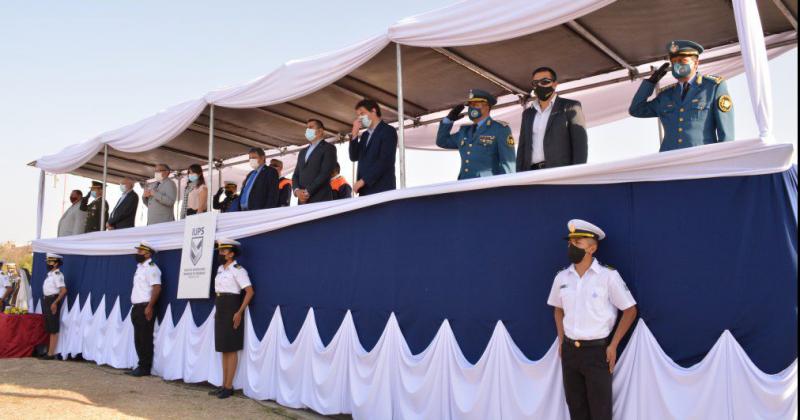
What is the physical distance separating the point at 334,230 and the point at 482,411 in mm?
2091

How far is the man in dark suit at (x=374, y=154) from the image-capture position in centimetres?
532

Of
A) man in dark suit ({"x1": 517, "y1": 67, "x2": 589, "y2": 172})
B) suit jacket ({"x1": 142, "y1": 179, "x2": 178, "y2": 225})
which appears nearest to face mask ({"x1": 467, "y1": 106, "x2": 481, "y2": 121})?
man in dark suit ({"x1": 517, "y1": 67, "x2": 589, "y2": 172})

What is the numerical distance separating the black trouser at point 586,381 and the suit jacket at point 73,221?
9.28 m

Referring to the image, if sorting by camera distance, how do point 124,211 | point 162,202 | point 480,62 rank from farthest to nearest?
point 124,211 → point 162,202 → point 480,62

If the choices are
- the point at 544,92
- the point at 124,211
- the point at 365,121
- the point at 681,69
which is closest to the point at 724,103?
the point at 681,69

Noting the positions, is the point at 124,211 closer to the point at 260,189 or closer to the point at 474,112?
the point at 260,189

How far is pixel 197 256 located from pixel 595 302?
468cm

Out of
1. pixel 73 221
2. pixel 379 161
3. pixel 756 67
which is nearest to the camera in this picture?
pixel 756 67

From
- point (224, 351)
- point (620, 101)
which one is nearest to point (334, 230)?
point (224, 351)

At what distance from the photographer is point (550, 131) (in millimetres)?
4219

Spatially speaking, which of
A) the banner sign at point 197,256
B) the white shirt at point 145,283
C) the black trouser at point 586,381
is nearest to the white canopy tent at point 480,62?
the banner sign at point 197,256

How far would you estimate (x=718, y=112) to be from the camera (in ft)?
11.6

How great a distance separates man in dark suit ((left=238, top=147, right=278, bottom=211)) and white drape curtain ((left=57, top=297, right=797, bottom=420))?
4.37 feet

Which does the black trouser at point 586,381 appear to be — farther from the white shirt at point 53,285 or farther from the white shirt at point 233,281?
the white shirt at point 53,285
